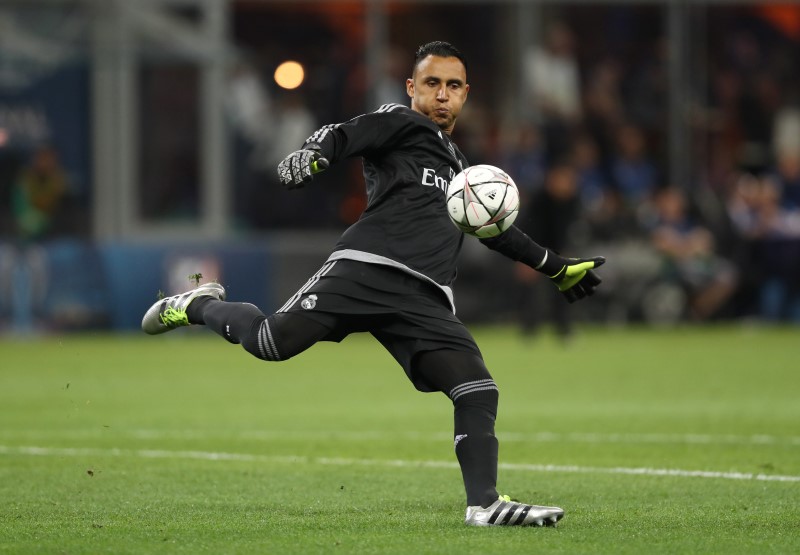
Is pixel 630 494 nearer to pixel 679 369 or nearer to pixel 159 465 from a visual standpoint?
pixel 159 465

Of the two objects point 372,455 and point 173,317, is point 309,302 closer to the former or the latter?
point 173,317

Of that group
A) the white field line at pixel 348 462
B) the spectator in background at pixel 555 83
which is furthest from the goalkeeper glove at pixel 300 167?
the spectator in background at pixel 555 83

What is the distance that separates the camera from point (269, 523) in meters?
6.83

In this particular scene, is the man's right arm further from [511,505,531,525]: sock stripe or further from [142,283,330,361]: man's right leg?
[511,505,531,525]: sock stripe

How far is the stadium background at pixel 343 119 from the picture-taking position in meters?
23.4

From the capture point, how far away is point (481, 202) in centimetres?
688

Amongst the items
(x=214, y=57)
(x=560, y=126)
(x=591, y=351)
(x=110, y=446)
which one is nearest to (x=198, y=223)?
(x=214, y=57)

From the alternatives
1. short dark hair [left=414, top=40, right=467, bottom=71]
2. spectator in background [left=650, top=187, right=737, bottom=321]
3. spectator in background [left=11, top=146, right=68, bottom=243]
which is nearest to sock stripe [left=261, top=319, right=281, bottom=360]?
short dark hair [left=414, top=40, right=467, bottom=71]

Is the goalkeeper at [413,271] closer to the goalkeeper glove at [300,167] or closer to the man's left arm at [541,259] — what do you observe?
the man's left arm at [541,259]

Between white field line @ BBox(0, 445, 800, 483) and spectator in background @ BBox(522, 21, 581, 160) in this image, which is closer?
white field line @ BBox(0, 445, 800, 483)

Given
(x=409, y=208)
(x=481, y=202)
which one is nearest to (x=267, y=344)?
(x=409, y=208)

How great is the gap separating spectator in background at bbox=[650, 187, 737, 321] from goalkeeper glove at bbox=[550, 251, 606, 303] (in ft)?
56.5

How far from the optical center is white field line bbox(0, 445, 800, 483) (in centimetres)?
856

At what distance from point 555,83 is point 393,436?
55.5 ft
